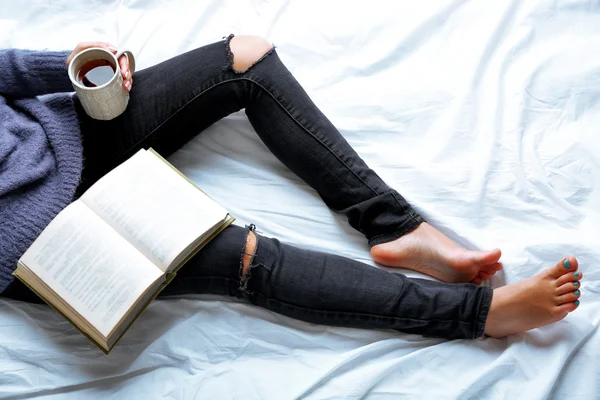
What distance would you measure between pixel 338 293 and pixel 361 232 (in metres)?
0.14

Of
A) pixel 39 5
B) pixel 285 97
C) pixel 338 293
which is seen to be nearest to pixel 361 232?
pixel 338 293

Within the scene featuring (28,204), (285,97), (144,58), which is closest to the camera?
(28,204)

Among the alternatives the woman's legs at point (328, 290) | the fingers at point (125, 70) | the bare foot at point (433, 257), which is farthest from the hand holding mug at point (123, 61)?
the bare foot at point (433, 257)

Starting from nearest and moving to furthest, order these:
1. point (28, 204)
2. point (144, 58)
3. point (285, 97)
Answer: point (28, 204), point (285, 97), point (144, 58)

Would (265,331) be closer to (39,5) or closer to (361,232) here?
(361,232)

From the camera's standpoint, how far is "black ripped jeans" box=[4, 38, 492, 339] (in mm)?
879

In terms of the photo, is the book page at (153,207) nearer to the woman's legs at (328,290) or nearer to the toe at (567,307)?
the woman's legs at (328,290)

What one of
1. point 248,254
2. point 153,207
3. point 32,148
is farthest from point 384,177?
point 32,148

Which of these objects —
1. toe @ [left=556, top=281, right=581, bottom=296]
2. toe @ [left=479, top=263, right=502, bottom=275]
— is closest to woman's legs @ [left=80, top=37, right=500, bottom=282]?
toe @ [left=479, top=263, right=502, bottom=275]

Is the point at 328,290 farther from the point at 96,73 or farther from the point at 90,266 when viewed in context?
the point at 96,73

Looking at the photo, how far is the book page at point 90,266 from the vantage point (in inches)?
30.7

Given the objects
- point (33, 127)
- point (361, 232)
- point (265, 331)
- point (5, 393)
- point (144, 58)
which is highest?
point (144, 58)

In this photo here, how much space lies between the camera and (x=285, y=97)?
96 centimetres

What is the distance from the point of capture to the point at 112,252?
80cm
